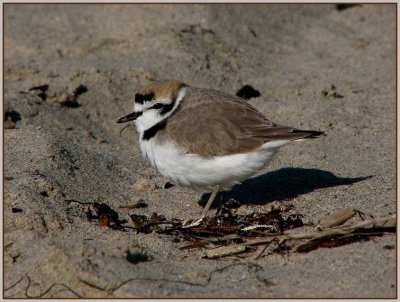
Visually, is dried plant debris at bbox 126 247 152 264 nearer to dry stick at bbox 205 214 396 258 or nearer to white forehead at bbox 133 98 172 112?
dry stick at bbox 205 214 396 258

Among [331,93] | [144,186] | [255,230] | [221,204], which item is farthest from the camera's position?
[331,93]

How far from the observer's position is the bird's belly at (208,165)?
4922 mm

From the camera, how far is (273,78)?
791 centimetres

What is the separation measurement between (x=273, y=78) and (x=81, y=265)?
15.5 ft

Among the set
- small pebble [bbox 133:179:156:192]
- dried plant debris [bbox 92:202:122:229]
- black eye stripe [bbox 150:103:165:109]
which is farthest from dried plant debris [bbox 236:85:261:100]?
dried plant debris [bbox 92:202:122:229]

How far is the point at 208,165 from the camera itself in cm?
493

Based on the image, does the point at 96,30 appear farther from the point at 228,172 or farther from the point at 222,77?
the point at 228,172

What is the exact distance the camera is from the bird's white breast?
4.92 metres

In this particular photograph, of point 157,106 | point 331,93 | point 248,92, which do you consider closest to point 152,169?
point 157,106

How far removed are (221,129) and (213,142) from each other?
138mm

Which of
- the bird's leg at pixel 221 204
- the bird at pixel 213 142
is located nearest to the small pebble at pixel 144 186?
the bird at pixel 213 142

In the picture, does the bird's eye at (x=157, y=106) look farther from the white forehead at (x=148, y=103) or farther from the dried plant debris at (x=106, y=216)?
the dried plant debris at (x=106, y=216)

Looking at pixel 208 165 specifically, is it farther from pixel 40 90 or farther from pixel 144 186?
pixel 40 90

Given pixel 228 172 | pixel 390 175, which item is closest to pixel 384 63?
pixel 390 175
